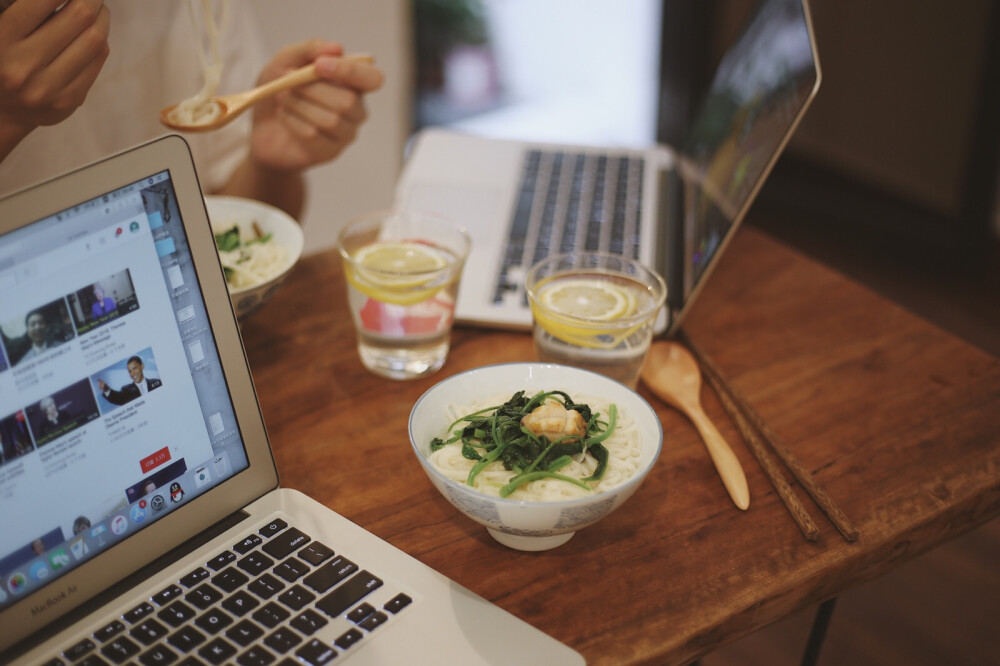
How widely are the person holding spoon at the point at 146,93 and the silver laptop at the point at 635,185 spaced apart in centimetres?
17

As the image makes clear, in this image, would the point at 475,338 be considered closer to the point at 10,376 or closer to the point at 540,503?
the point at 540,503

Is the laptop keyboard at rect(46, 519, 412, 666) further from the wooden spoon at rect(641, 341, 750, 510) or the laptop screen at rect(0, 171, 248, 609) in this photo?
the wooden spoon at rect(641, 341, 750, 510)

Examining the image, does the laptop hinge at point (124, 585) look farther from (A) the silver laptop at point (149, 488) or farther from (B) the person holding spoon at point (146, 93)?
(B) the person holding spoon at point (146, 93)

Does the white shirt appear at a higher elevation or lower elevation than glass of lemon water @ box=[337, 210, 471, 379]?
higher

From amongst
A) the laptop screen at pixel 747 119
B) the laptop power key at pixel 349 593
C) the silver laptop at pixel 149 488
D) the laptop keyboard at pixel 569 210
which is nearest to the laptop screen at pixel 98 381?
the silver laptop at pixel 149 488

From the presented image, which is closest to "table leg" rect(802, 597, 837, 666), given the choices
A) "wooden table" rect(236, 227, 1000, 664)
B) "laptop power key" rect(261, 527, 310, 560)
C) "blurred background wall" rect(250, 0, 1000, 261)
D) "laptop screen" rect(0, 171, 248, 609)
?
"wooden table" rect(236, 227, 1000, 664)

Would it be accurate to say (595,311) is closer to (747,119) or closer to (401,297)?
(401,297)

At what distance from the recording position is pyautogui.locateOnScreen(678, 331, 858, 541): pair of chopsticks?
0.70 m

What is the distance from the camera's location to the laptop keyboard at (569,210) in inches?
40.9

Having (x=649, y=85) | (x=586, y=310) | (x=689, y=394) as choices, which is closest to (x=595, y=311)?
(x=586, y=310)

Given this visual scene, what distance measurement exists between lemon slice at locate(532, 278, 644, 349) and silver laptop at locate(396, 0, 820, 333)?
0.27ft

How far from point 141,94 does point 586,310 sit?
783mm

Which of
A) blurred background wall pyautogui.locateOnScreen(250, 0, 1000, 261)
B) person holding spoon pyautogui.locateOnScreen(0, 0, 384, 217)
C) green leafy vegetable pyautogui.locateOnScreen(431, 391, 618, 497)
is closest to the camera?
green leafy vegetable pyautogui.locateOnScreen(431, 391, 618, 497)

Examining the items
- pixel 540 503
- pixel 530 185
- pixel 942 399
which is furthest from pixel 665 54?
pixel 540 503
